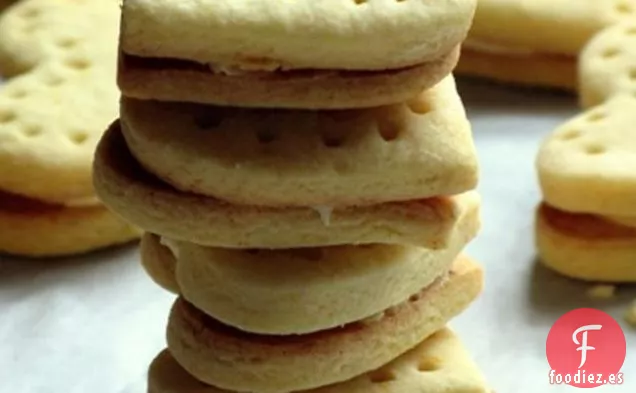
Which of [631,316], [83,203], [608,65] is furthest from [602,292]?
[83,203]

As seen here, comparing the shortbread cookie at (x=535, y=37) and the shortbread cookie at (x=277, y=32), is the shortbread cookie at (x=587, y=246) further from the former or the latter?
the shortbread cookie at (x=277, y=32)

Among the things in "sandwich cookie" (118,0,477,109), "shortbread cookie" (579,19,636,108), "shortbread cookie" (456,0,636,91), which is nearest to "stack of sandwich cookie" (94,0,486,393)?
"sandwich cookie" (118,0,477,109)

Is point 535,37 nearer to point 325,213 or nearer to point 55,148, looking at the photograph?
point 55,148

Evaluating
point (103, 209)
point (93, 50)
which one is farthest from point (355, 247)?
point (93, 50)

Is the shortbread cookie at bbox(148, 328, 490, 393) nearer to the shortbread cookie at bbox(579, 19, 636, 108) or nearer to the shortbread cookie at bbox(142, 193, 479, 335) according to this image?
the shortbread cookie at bbox(142, 193, 479, 335)

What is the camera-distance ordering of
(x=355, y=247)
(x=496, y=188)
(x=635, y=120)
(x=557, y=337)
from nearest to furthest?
(x=355, y=247)
(x=557, y=337)
(x=635, y=120)
(x=496, y=188)

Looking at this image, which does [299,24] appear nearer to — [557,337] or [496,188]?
[557,337]
